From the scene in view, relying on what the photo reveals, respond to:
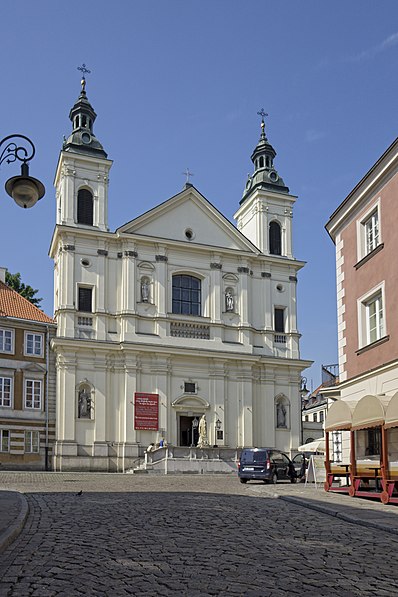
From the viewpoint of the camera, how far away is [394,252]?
19.7 m

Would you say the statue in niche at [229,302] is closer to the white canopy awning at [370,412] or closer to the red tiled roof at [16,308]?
the red tiled roof at [16,308]

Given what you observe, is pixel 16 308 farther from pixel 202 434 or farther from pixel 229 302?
pixel 229 302

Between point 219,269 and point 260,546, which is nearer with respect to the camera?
point 260,546

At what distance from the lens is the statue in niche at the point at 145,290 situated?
4831cm

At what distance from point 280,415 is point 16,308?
18.1m

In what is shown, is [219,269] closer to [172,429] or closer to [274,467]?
[172,429]

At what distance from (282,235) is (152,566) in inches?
1841

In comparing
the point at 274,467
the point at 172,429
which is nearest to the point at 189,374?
the point at 172,429

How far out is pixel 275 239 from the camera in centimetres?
5431

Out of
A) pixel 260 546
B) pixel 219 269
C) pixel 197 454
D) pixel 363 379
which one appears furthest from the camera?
pixel 219 269

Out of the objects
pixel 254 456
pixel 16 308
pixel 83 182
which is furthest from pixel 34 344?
pixel 254 456

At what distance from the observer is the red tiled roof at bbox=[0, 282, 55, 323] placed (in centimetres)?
4534

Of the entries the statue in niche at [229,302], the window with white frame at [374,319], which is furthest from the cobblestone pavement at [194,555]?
the statue in niche at [229,302]

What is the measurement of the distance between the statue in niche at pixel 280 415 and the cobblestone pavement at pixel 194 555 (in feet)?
116
